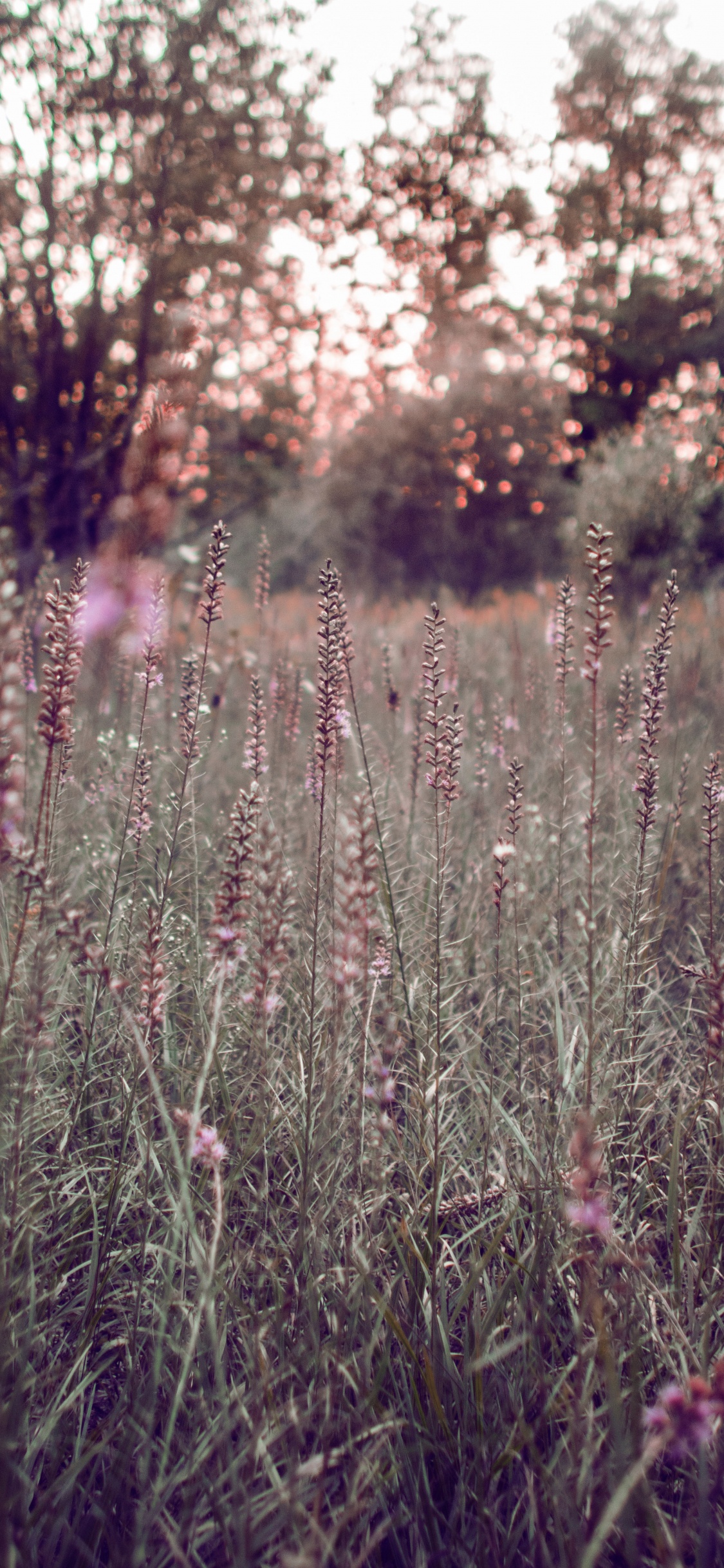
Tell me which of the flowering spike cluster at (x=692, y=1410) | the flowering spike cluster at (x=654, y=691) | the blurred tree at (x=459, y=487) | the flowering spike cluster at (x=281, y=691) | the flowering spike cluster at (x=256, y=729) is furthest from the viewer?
the blurred tree at (x=459, y=487)

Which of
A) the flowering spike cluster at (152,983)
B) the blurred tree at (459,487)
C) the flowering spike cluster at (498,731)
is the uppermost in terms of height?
the blurred tree at (459,487)

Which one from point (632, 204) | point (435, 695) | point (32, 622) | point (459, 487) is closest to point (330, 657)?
point (435, 695)

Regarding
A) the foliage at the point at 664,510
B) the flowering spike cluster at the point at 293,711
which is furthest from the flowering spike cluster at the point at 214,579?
the foliage at the point at 664,510

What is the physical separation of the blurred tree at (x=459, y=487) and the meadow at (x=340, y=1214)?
56.0 feet

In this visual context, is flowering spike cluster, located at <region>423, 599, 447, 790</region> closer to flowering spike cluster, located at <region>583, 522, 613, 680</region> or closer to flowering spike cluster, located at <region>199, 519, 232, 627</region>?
flowering spike cluster, located at <region>583, 522, 613, 680</region>

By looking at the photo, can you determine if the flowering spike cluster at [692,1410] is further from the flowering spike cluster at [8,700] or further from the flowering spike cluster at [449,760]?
the flowering spike cluster at [8,700]

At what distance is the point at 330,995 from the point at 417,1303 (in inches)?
21.5

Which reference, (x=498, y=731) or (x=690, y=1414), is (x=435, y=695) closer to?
(x=690, y=1414)

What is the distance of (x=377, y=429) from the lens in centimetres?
1875

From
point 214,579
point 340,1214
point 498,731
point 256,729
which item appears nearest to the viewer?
point 214,579

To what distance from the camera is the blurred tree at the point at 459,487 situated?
18.2m

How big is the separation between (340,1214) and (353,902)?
718 millimetres

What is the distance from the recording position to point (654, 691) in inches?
49.9

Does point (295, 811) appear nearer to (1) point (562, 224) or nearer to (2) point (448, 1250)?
(2) point (448, 1250)
